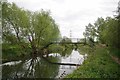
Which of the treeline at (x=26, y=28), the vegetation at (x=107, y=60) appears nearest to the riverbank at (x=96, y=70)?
the vegetation at (x=107, y=60)

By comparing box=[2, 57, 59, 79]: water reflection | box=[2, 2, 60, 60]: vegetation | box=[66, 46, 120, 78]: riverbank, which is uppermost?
box=[2, 2, 60, 60]: vegetation

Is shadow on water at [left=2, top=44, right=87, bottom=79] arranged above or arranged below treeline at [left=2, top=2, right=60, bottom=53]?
below

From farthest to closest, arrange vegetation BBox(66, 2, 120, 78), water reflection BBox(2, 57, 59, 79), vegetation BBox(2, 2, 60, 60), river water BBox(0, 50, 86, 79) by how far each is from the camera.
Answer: vegetation BBox(2, 2, 60, 60)
river water BBox(0, 50, 86, 79)
water reflection BBox(2, 57, 59, 79)
vegetation BBox(66, 2, 120, 78)

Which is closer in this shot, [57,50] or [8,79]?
[8,79]

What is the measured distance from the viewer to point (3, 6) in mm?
50062

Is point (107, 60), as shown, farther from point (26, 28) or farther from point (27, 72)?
point (26, 28)

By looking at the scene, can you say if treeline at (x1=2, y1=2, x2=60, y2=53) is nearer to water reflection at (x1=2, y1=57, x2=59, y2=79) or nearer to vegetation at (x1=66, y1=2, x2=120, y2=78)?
vegetation at (x1=66, y1=2, x2=120, y2=78)

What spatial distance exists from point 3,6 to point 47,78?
88.9ft

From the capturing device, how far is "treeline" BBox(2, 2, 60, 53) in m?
51.3

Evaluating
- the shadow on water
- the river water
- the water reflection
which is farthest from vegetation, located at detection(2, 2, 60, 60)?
the water reflection

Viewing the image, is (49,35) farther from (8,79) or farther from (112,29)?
(8,79)

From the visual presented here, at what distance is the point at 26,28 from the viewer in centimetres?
5547

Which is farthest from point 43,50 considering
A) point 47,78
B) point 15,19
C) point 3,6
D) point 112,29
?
point 47,78

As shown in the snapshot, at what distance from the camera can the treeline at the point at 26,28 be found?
51300 millimetres
